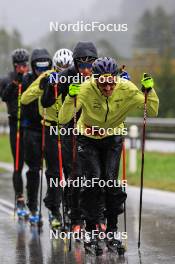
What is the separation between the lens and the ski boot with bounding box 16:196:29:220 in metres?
10.7

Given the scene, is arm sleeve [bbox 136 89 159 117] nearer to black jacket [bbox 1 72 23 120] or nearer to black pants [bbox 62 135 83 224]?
black pants [bbox 62 135 83 224]

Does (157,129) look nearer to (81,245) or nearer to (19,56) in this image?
(19,56)

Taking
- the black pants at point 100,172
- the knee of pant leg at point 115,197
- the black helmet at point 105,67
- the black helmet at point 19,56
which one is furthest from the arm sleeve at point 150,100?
the black helmet at point 19,56

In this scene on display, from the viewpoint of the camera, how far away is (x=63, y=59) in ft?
30.1

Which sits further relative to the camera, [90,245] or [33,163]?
[33,163]

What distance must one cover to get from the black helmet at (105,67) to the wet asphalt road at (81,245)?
6.40 ft

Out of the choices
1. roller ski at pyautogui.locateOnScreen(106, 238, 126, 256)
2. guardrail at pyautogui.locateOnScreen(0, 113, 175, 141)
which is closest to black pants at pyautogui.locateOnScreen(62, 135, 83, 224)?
roller ski at pyautogui.locateOnScreen(106, 238, 126, 256)

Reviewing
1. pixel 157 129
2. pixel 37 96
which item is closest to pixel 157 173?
pixel 37 96

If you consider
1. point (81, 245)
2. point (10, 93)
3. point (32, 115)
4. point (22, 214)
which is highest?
point (10, 93)

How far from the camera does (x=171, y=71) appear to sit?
58562mm

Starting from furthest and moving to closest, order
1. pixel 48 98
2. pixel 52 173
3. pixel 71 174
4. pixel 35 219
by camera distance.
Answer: pixel 35 219 → pixel 52 173 → pixel 48 98 → pixel 71 174

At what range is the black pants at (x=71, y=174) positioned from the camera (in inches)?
347

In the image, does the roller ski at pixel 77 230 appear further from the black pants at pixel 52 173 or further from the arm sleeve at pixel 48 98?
the arm sleeve at pixel 48 98

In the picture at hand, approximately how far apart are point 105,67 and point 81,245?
7.33 ft
